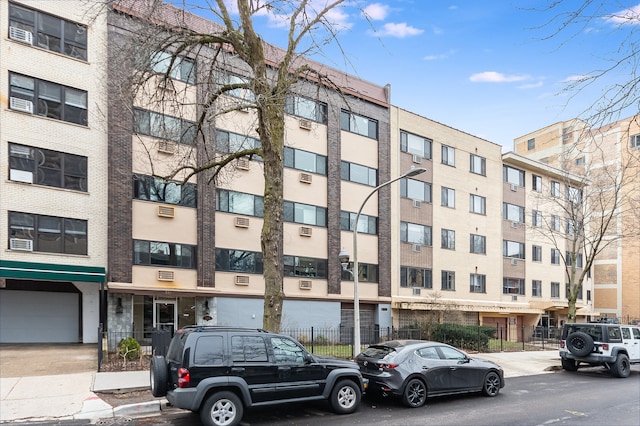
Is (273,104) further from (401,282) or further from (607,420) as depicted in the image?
(401,282)

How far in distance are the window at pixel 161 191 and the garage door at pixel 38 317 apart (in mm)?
5694

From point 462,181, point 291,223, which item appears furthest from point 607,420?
point 462,181

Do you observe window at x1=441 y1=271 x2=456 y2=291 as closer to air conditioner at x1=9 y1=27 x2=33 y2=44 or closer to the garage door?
the garage door

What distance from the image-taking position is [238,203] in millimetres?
23453

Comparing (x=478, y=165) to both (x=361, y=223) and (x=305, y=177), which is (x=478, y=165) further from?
(x=305, y=177)

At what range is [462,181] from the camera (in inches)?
1286

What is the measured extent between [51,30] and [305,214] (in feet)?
47.8

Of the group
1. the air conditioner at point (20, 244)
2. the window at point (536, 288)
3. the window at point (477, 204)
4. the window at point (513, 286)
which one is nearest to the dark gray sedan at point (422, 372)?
the air conditioner at point (20, 244)

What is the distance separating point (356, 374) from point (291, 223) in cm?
1575

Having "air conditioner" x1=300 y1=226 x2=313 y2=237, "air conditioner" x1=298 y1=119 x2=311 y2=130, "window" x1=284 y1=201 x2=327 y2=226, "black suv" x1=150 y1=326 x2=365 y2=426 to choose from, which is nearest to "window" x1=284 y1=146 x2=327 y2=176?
"air conditioner" x1=298 y1=119 x2=311 y2=130

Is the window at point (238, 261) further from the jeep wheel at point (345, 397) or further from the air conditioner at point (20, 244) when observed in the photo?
the jeep wheel at point (345, 397)

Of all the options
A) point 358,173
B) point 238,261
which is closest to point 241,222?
point 238,261

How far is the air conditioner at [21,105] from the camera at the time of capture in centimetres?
1828

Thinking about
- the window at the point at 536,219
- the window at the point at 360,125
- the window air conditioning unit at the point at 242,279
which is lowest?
the window air conditioning unit at the point at 242,279
